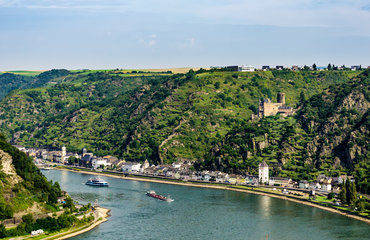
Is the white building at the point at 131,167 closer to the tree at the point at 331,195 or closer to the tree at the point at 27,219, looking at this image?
the tree at the point at 331,195

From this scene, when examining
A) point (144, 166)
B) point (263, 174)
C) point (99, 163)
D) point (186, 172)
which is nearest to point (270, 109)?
point (186, 172)

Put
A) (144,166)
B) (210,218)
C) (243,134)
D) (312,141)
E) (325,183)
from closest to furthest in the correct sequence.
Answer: (210,218)
(325,183)
(312,141)
(243,134)
(144,166)

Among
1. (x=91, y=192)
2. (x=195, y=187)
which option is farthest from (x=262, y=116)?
(x=91, y=192)

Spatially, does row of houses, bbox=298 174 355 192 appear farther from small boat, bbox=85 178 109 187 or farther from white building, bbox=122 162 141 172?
white building, bbox=122 162 141 172

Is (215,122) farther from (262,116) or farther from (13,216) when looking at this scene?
(13,216)

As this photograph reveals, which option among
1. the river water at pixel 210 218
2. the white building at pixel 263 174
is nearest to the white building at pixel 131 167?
the river water at pixel 210 218

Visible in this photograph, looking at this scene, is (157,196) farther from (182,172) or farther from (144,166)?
(144,166)

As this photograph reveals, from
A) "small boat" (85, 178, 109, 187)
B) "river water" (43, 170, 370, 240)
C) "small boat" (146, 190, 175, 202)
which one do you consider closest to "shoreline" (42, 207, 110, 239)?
"river water" (43, 170, 370, 240)
